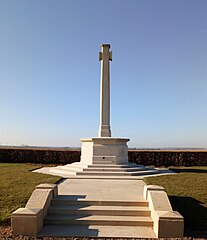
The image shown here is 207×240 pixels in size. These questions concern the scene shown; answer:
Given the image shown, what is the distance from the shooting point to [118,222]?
6086 millimetres

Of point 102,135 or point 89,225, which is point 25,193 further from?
point 102,135

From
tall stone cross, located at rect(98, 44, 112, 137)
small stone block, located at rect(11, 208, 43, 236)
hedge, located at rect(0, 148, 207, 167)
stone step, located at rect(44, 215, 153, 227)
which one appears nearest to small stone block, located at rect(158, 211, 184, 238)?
stone step, located at rect(44, 215, 153, 227)

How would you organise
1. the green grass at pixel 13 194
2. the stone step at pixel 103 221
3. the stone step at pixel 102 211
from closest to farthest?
the stone step at pixel 103 221 → the stone step at pixel 102 211 → the green grass at pixel 13 194

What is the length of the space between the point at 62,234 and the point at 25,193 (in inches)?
113

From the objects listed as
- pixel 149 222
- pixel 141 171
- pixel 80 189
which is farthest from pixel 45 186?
pixel 141 171

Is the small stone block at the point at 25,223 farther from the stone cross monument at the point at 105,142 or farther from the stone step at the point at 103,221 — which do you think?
the stone cross monument at the point at 105,142

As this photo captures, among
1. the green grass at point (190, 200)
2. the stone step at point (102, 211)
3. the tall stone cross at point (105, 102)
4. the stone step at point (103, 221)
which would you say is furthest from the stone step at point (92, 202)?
the tall stone cross at point (105, 102)

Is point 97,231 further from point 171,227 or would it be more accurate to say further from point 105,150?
point 105,150

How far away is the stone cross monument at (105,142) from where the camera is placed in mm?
13258

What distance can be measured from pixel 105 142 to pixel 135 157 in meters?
9.33

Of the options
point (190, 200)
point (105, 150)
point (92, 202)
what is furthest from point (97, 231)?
point (105, 150)

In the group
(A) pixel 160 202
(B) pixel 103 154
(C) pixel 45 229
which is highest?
(B) pixel 103 154

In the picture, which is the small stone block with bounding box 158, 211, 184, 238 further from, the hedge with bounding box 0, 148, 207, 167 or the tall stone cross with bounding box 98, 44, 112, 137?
the hedge with bounding box 0, 148, 207, 167

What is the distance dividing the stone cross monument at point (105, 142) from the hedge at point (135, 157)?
821 centimetres
